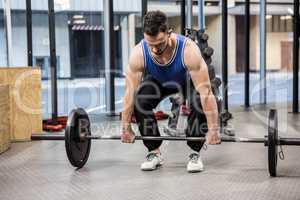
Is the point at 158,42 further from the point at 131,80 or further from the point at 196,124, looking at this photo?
the point at 196,124

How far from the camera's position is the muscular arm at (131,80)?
2672mm

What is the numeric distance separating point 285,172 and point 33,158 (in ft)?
6.09

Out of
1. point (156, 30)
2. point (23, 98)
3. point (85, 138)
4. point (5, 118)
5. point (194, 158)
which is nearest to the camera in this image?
point (156, 30)

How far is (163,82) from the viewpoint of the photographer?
281 cm

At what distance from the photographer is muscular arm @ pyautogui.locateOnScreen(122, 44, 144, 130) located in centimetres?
267

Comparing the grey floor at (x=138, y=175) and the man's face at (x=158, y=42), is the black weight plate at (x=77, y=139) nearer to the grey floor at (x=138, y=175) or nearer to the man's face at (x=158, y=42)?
the grey floor at (x=138, y=175)

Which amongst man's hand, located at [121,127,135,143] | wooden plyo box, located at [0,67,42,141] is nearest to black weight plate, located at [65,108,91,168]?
man's hand, located at [121,127,135,143]

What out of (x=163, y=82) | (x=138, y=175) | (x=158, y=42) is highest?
(x=158, y=42)

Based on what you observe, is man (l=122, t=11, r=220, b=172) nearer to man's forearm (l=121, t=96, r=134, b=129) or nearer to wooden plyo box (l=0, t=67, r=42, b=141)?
man's forearm (l=121, t=96, r=134, b=129)

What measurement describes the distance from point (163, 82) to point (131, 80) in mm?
213

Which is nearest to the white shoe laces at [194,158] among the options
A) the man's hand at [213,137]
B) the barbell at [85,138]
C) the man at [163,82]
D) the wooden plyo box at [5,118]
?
the man at [163,82]

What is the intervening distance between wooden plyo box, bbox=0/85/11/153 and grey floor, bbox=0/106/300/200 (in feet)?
0.27

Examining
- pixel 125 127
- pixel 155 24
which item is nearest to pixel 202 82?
pixel 155 24

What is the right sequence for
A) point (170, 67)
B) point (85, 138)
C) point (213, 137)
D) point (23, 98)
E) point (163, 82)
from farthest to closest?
point (23, 98) < point (85, 138) < point (163, 82) < point (170, 67) < point (213, 137)
